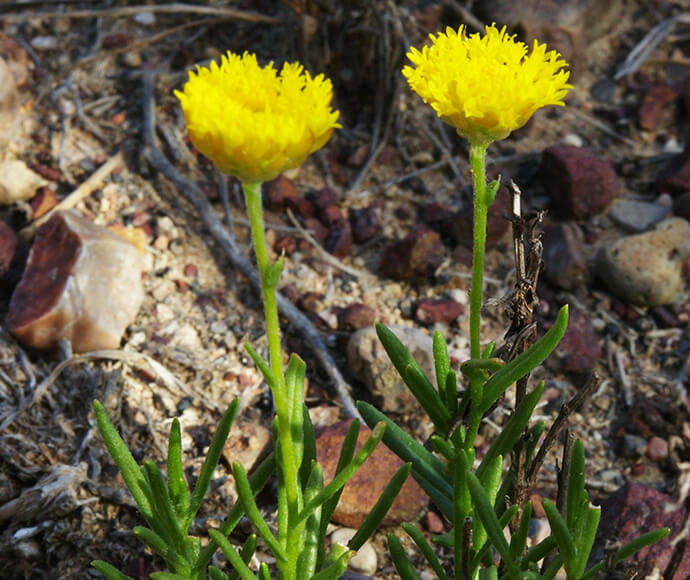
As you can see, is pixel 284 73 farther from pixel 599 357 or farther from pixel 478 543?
pixel 599 357

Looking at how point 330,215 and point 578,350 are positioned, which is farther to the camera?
point 330,215

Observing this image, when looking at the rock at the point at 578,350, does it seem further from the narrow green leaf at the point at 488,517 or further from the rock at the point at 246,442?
the narrow green leaf at the point at 488,517

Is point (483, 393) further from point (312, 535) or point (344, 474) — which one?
point (312, 535)

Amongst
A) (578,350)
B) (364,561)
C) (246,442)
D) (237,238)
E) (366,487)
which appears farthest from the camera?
(237,238)

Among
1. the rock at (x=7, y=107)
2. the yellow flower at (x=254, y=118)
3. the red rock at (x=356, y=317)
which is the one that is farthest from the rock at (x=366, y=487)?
the rock at (x=7, y=107)

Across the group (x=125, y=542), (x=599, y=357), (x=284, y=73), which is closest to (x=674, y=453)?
(x=599, y=357)

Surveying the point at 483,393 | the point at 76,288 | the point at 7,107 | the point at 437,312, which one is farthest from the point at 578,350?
the point at 7,107
